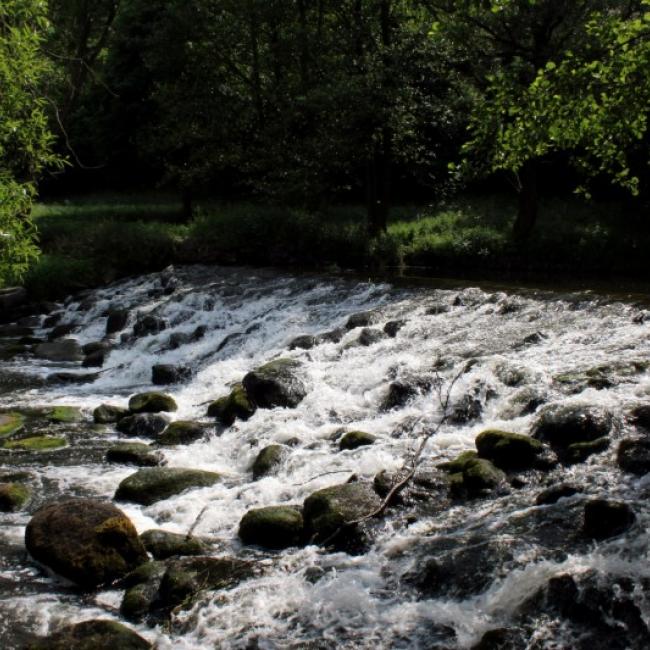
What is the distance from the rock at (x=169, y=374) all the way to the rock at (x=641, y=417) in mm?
8452

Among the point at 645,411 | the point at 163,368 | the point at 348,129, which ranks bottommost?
the point at 163,368

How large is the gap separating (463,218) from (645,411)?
17315mm

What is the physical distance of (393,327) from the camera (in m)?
15.0

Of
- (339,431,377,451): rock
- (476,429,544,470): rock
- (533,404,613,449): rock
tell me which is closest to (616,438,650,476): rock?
(533,404,613,449): rock

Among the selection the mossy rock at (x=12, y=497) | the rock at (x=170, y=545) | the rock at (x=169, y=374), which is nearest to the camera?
the rock at (x=170, y=545)

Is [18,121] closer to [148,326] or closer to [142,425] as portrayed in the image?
[142,425]

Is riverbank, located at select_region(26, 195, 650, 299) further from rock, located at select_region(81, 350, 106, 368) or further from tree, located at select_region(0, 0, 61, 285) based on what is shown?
tree, located at select_region(0, 0, 61, 285)

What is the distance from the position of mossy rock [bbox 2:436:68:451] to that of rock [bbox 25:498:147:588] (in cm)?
343

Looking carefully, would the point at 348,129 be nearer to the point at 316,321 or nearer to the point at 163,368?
the point at 316,321

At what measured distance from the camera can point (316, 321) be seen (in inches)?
668

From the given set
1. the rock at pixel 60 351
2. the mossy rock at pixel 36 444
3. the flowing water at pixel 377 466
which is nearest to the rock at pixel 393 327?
the flowing water at pixel 377 466

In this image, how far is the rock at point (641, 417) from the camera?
30.9 feet

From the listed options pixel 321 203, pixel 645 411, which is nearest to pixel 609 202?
pixel 321 203

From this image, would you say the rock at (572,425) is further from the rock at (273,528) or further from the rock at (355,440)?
the rock at (273,528)
